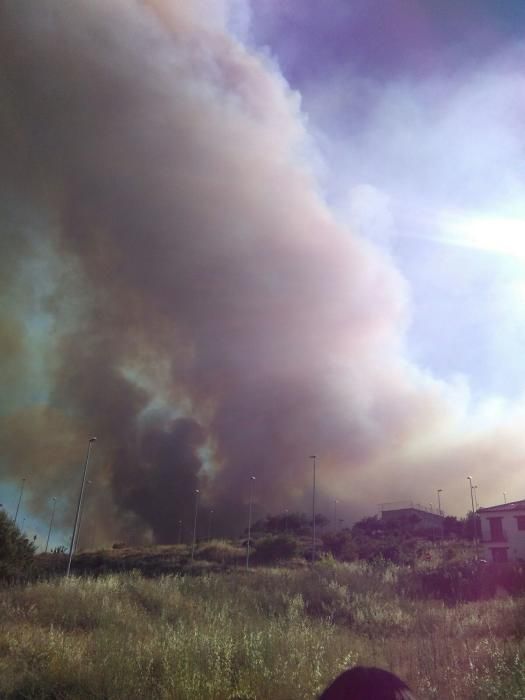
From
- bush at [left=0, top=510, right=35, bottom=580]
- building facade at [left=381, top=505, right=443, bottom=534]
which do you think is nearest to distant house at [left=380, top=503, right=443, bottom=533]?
building facade at [left=381, top=505, right=443, bottom=534]

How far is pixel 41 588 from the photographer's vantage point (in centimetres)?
1694

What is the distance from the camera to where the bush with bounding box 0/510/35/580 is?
28.2 meters

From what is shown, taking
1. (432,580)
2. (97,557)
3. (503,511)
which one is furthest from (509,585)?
(97,557)

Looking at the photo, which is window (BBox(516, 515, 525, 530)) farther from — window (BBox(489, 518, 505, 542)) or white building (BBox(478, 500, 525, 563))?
window (BBox(489, 518, 505, 542))

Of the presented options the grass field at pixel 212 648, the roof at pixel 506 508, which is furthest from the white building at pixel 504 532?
the grass field at pixel 212 648

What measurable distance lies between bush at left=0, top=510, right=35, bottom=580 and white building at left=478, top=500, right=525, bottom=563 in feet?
104

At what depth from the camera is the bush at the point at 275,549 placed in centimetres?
5206

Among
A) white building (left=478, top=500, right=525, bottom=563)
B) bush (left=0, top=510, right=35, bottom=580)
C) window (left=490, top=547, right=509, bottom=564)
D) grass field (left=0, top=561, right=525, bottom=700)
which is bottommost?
grass field (left=0, top=561, right=525, bottom=700)

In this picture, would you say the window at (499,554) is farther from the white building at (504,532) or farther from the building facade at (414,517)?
the building facade at (414,517)

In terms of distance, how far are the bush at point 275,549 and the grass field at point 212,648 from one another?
3357cm

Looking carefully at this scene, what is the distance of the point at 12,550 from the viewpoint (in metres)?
30.2

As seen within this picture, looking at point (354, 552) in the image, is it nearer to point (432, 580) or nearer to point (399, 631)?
point (432, 580)

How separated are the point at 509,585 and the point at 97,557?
134 feet

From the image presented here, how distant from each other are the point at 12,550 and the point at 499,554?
111 ft
